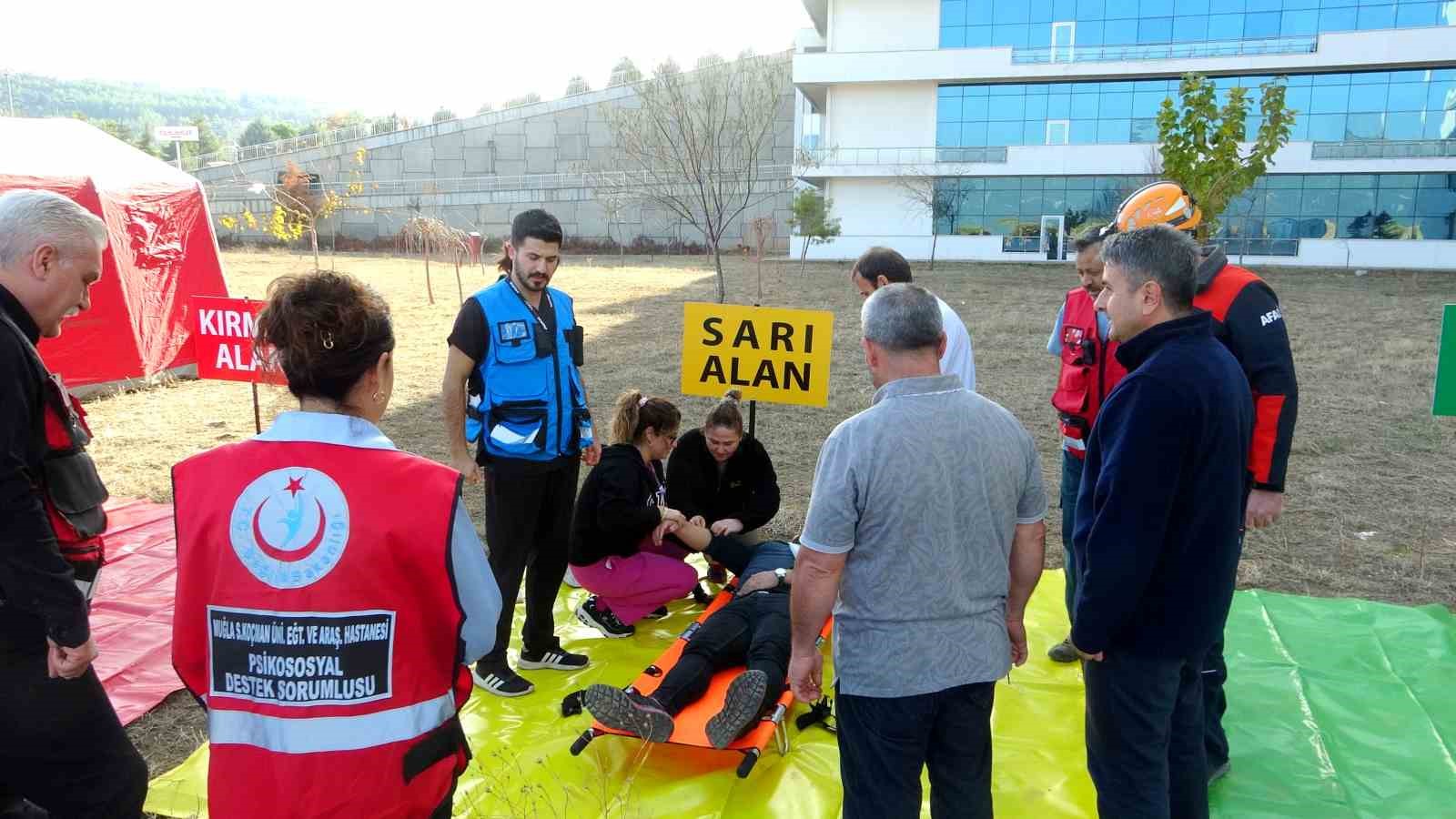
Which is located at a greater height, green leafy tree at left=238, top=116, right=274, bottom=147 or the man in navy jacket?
green leafy tree at left=238, top=116, right=274, bottom=147

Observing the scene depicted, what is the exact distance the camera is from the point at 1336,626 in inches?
173

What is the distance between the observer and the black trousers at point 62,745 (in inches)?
86.3

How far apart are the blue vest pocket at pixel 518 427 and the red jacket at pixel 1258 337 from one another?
97.9 inches

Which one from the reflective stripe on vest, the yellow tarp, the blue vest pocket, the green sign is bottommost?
the yellow tarp

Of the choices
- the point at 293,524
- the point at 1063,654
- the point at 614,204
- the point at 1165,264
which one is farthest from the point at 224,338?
the point at 614,204

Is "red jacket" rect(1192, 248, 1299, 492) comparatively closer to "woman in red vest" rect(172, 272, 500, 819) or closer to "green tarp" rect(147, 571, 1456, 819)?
"green tarp" rect(147, 571, 1456, 819)

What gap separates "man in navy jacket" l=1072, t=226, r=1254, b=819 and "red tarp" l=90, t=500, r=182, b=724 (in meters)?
3.19

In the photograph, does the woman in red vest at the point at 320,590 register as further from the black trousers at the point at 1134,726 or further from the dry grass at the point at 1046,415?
the dry grass at the point at 1046,415

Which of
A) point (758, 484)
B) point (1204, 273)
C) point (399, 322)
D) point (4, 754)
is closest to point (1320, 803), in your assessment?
point (1204, 273)

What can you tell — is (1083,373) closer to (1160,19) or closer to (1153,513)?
(1153,513)

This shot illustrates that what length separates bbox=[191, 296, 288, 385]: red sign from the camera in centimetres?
642

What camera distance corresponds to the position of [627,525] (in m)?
4.30

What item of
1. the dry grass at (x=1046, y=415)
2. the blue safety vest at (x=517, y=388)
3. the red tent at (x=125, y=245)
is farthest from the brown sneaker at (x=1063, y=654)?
the red tent at (x=125, y=245)

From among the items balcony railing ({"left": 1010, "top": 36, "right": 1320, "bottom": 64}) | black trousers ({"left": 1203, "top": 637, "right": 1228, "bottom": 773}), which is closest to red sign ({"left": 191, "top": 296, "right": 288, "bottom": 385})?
black trousers ({"left": 1203, "top": 637, "right": 1228, "bottom": 773})
